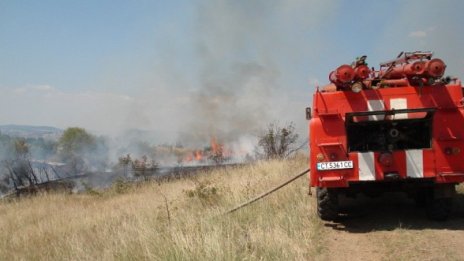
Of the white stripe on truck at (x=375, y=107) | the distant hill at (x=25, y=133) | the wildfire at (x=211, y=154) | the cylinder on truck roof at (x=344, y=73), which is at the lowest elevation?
the wildfire at (x=211, y=154)

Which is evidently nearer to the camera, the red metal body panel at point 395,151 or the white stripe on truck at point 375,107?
the red metal body panel at point 395,151

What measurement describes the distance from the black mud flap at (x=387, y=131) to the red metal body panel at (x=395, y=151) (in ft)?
0.36

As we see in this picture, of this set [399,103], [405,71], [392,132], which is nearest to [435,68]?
[405,71]

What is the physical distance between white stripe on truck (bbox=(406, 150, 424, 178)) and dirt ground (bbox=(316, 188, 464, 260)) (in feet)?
2.61

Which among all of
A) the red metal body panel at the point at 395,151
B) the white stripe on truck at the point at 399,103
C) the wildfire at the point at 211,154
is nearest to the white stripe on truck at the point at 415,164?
the red metal body panel at the point at 395,151

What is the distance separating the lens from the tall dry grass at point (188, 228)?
576 cm

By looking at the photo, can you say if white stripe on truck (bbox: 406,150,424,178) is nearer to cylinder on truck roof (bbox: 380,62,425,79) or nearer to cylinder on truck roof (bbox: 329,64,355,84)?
cylinder on truck roof (bbox: 380,62,425,79)

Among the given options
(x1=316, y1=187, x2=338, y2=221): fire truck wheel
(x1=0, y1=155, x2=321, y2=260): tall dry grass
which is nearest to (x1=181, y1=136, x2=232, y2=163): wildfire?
(x1=0, y1=155, x2=321, y2=260): tall dry grass

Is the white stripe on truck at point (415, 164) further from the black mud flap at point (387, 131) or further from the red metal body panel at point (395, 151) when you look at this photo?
the black mud flap at point (387, 131)

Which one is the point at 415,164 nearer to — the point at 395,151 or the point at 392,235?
the point at 395,151

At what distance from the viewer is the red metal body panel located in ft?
22.4

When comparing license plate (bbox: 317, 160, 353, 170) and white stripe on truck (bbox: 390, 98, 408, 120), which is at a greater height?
white stripe on truck (bbox: 390, 98, 408, 120)

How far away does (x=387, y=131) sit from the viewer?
720 centimetres

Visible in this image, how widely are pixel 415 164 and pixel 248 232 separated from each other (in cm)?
269
